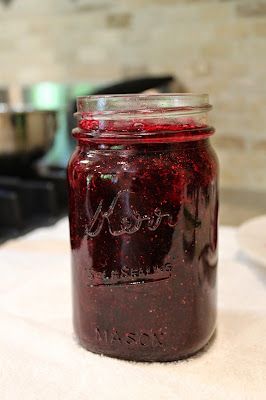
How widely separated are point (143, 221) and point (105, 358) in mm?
135

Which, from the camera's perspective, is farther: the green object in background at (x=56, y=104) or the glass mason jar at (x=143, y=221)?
the green object in background at (x=56, y=104)

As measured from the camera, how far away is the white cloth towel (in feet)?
1.33

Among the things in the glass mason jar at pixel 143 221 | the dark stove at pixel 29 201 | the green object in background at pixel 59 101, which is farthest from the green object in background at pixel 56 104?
the glass mason jar at pixel 143 221

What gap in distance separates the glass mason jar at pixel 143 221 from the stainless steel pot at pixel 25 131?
0.56 meters

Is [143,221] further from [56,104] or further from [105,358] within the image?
[56,104]

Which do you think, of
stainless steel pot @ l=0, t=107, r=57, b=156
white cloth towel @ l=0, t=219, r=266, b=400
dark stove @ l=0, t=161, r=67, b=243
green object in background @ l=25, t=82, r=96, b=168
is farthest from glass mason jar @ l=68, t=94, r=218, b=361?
green object in background @ l=25, t=82, r=96, b=168

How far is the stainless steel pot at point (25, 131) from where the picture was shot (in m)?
0.99

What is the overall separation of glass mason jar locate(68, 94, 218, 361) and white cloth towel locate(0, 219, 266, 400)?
0.02m

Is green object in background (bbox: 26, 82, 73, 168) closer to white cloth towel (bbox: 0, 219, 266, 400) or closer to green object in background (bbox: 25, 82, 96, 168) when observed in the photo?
green object in background (bbox: 25, 82, 96, 168)

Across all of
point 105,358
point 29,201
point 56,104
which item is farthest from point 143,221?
point 56,104

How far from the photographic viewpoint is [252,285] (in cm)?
62

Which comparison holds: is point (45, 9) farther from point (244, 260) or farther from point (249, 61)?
point (244, 260)

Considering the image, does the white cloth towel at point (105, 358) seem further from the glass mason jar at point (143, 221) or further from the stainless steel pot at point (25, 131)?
the stainless steel pot at point (25, 131)

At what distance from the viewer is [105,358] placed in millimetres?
456
